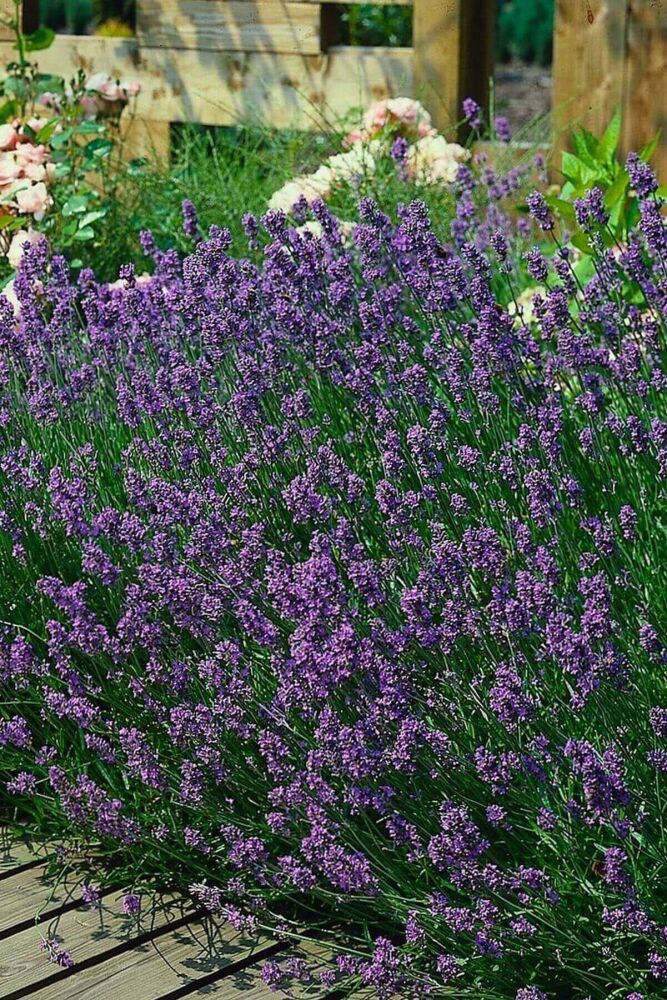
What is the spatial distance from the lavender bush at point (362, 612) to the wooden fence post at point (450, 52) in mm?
2914

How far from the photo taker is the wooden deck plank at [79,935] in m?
2.63

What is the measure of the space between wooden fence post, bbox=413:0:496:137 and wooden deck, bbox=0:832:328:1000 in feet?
14.3

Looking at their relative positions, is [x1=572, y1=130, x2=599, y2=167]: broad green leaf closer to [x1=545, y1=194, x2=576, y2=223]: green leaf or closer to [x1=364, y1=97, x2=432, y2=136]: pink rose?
[x1=545, y1=194, x2=576, y2=223]: green leaf

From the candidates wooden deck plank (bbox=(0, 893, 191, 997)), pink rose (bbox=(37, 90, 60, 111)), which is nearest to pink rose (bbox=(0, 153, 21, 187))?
pink rose (bbox=(37, 90, 60, 111))

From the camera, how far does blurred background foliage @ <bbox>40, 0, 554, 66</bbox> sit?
1026cm

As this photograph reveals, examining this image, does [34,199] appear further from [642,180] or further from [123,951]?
[123,951]

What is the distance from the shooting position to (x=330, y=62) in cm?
684

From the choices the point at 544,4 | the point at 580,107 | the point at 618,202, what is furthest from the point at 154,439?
the point at 544,4

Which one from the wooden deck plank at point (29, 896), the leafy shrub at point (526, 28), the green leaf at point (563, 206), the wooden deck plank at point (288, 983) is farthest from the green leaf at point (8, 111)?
the leafy shrub at point (526, 28)

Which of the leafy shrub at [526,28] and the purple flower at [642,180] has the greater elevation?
the purple flower at [642,180]

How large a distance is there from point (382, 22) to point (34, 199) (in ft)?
18.5

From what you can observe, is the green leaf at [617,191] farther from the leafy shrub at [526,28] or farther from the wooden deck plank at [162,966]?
the leafy shrub at [526,28]

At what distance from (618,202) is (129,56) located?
3.67 m

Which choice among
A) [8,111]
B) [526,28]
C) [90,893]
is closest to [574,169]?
[8,111]
